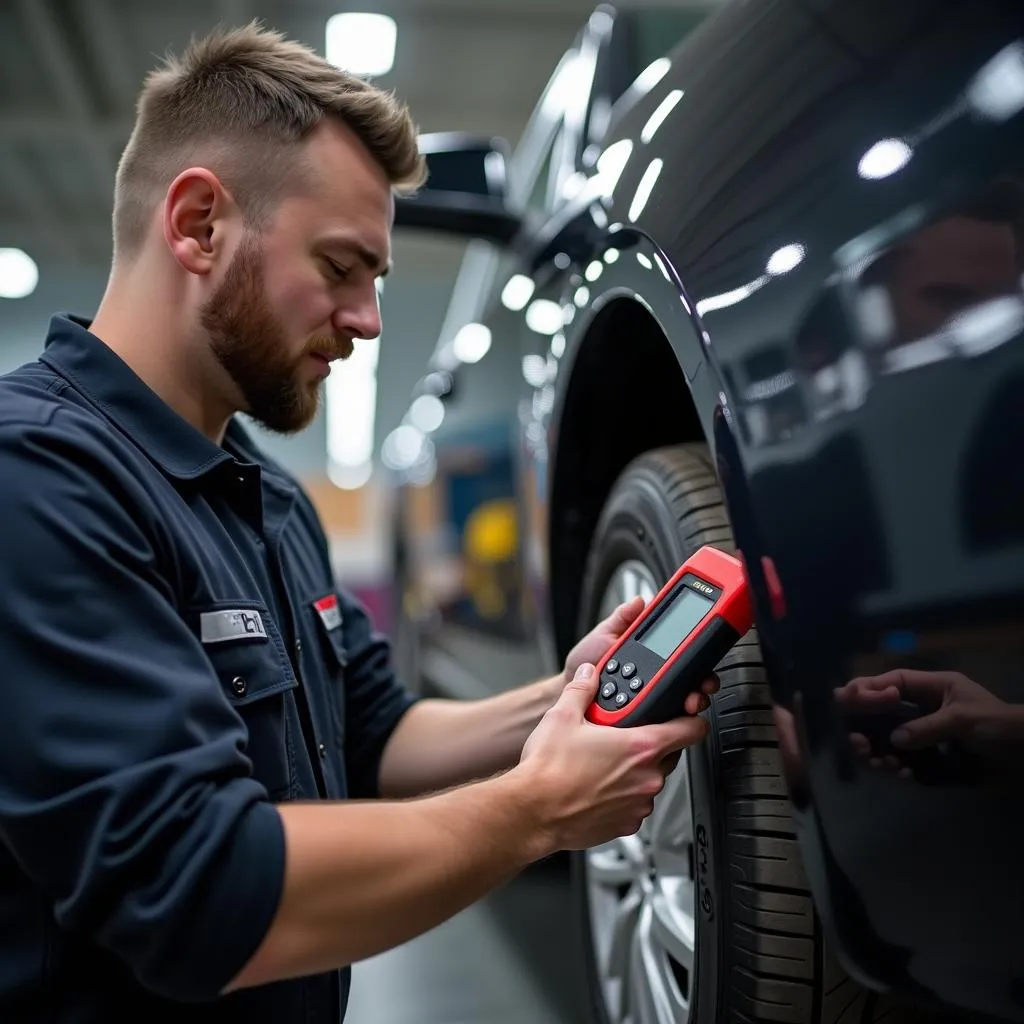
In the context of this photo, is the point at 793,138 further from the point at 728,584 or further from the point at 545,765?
the point at 545,765

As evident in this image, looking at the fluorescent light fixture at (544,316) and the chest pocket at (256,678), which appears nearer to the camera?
the chest pocket at (256,678)

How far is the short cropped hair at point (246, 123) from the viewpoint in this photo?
3.01 ft

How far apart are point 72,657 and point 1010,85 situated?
64 cm

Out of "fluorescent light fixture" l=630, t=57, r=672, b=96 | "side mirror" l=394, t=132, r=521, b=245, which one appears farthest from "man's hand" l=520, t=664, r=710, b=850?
"side mirror" l=394, t=132, r=521, b=245

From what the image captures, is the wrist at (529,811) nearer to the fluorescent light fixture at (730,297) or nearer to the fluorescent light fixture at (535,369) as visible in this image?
the fluorescent light fixture at (730,297)

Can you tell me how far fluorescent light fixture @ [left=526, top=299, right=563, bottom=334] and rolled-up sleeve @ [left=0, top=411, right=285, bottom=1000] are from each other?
2.18ft

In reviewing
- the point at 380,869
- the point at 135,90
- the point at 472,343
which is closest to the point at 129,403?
the point at 380,869

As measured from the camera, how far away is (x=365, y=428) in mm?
10828

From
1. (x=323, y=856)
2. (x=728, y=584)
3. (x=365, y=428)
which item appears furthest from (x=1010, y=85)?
(x=365, y=428)

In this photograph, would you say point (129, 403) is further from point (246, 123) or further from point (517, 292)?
point (517, 292)

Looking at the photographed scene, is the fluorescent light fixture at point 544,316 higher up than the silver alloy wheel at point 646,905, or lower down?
higher up

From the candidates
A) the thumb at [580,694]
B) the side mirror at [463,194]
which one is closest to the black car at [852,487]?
the thumb at [580,694]

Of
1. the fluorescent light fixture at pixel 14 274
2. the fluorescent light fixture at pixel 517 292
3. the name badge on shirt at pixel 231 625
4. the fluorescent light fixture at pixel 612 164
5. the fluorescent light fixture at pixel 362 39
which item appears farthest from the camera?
the fluorescent light fixture at pixel 14 274

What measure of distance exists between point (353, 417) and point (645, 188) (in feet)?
30.4
